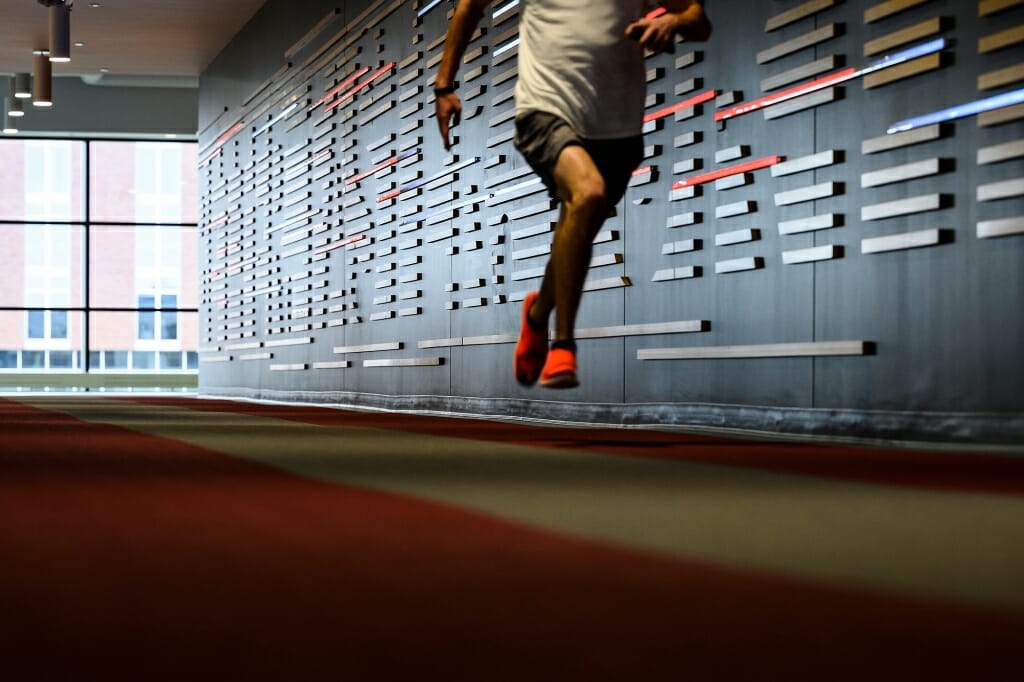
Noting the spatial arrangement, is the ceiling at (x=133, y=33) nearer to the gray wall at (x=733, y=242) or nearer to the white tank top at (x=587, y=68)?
the gray wall at (x=733, y=242)

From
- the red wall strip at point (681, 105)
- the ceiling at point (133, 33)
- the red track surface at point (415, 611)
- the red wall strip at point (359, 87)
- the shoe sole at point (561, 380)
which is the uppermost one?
the ceiling at point (133, 33)

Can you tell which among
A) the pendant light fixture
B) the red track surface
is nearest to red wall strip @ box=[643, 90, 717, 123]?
→ the red track surface

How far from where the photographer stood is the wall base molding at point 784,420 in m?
3.79

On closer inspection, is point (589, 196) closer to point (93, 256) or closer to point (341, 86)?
point (341, 86)

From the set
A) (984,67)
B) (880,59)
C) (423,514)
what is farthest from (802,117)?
(423,514)

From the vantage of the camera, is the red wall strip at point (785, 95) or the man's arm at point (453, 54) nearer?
the man's arm at point (453, 54)

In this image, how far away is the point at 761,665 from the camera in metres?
0.96

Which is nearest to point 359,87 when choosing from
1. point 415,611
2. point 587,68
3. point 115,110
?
point 587,68

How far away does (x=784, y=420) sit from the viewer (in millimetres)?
4668

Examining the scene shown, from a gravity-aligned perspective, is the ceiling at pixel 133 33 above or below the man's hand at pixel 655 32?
above

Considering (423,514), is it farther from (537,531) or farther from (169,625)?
(169,625)

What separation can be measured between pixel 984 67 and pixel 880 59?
48 centimetres

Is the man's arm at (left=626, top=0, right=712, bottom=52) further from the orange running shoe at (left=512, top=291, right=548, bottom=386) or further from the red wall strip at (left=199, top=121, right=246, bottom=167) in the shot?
the red wall strip at (left=199, top=121, right=246, bottom=167)

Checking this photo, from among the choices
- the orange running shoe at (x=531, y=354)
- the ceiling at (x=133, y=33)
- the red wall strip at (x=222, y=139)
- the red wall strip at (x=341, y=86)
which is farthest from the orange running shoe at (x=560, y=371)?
the red wall strip at (x=222, y=139)
